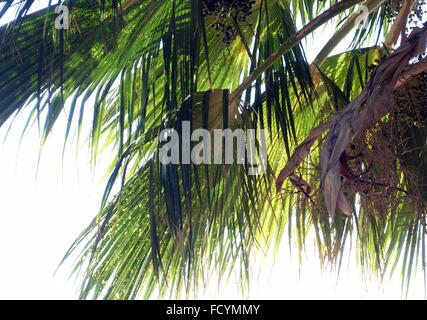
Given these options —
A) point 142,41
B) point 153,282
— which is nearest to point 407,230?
point 153,282

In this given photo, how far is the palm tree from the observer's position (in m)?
2.02

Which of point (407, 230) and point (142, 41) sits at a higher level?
point (142, 41)

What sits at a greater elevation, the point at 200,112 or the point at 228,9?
the point at 228,9

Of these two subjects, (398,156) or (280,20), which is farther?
(280,20)

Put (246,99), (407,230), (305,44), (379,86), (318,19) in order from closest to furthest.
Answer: (379,86) < (318,19) < (246,99) < (305,44) < (407,230)

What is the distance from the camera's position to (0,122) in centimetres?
218

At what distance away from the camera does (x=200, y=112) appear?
2211 millimetres

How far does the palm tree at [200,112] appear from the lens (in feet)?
6.61

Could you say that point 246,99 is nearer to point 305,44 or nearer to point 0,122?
point 305,44

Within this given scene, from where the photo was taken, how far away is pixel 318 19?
2.14 m

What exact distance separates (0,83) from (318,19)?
1.15 meters
